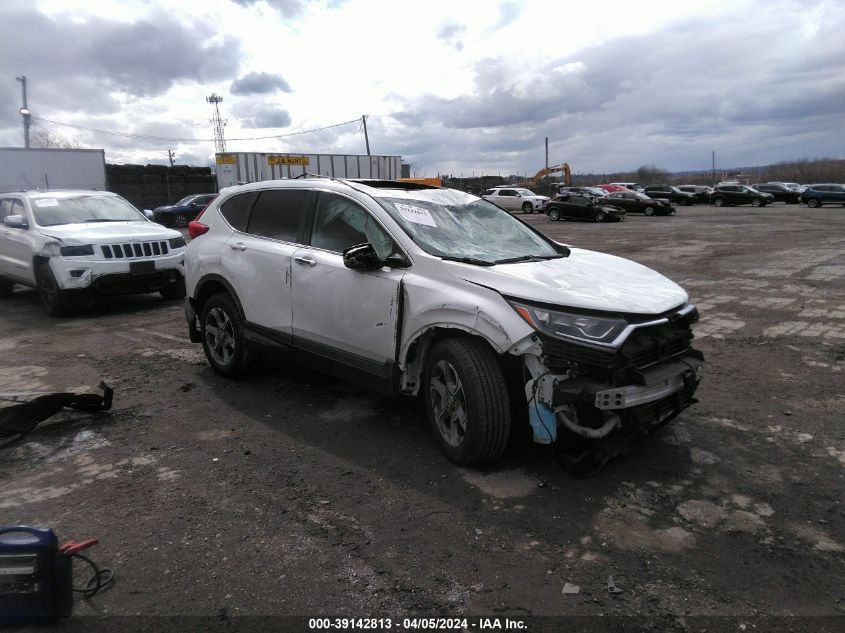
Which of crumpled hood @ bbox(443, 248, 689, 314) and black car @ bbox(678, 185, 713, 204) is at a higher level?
black car @ bbox(678, 185, 713, 204)

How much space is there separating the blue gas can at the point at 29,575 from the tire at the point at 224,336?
2.95 meters

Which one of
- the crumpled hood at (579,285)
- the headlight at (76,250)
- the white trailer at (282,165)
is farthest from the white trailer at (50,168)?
the crumpled hood at (579,285)

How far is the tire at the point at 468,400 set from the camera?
348 cm

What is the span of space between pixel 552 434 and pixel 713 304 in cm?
649

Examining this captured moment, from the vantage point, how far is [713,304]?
880 centimetres

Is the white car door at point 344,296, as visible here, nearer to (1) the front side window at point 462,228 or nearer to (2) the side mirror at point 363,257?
(2) the side mirror at point 363,257

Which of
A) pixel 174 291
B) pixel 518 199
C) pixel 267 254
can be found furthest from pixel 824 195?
pixel 267 254

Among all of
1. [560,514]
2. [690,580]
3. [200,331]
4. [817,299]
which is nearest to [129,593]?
[560,514]

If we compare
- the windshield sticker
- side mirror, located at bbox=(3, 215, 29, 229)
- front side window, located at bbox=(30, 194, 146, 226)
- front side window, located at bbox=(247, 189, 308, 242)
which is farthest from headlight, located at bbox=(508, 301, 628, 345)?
side mirror, located at bbox=(3, 215, 29, 229)

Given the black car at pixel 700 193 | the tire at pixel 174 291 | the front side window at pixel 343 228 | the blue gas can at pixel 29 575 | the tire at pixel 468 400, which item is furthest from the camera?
the black car at pixel 700 193

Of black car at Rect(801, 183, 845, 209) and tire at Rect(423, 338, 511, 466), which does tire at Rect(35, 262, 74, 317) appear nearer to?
tire at Rect(423, 338, 511, 466)

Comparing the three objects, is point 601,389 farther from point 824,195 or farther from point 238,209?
point 824,195

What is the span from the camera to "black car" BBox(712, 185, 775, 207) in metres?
38.3

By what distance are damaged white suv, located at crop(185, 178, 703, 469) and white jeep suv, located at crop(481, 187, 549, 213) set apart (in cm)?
3306
